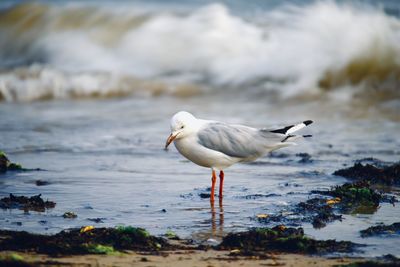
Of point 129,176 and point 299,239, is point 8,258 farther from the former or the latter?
point 129,176

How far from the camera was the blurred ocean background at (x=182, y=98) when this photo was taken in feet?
22.5

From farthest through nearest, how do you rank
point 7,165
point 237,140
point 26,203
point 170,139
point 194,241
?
point 7,165 < point 237,140 < point 170,139 < point 26,203 < point 194,241

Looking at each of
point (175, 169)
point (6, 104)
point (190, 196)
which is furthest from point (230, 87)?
point (190, 196)

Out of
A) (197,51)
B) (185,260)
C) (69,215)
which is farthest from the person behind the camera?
(197,51)

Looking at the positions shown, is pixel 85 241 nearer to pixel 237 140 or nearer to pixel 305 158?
pixel 237 140

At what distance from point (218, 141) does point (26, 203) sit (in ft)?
5.70

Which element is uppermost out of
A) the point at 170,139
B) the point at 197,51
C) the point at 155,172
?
the point at 197,51

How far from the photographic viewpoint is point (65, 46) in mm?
18172

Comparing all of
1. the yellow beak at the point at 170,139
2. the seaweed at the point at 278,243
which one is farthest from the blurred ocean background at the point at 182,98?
the yellow beak at the point at 170,139

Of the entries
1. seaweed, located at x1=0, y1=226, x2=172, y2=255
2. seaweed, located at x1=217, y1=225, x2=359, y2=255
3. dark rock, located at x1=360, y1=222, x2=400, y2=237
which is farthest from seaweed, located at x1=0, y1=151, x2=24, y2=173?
dark rock, located at x1=360, y1=222, x2=400, y2=237

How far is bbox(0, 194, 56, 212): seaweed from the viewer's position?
21.3 ft

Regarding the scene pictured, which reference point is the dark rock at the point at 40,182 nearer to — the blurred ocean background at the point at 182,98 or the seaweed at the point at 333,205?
the blurred ocean background at the point at 182,98

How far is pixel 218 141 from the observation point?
7.25 meters

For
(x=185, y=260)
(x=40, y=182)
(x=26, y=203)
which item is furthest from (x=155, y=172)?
(x=185, y=260)
